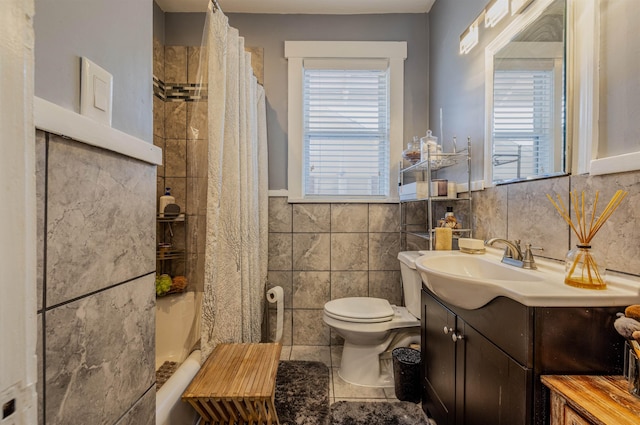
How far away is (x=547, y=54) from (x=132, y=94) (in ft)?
4.82

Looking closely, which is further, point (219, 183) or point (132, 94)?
point (219, 183)

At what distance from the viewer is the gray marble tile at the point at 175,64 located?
244 cm

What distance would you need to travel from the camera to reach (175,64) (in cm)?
244

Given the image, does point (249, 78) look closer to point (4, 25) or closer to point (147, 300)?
→ point (147, 300)

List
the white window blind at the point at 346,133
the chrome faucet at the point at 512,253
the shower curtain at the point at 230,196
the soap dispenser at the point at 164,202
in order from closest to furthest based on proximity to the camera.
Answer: the chrome faucet at the point at 512,253 → the shower curtain at the point at 230,196 → the soap dispenser at the point at 164,202 → the white window blind at the point at 346,133

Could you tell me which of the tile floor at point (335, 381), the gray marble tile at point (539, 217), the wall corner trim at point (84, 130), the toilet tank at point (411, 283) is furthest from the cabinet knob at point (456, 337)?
the wall corner trim at point (84, 130)

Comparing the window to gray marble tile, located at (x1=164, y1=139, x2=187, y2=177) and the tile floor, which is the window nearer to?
gray marble tile, located at (x1=164, y1=139, x2=187, y2=177)

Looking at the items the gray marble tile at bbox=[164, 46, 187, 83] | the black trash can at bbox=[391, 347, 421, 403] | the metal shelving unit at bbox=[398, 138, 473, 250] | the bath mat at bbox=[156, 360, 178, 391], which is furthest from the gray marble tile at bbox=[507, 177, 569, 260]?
the gray marble tile at bbox=[164, 46, 187, 83]

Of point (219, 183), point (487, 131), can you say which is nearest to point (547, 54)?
point (487, 131)

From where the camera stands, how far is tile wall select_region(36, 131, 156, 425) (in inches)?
19.0

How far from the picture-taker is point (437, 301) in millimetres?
1394

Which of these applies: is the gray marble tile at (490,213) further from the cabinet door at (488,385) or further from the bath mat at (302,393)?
the bath mat at (302,393)

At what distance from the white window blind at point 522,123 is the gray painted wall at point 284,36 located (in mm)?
1077

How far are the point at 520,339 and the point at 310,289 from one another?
1.75m
